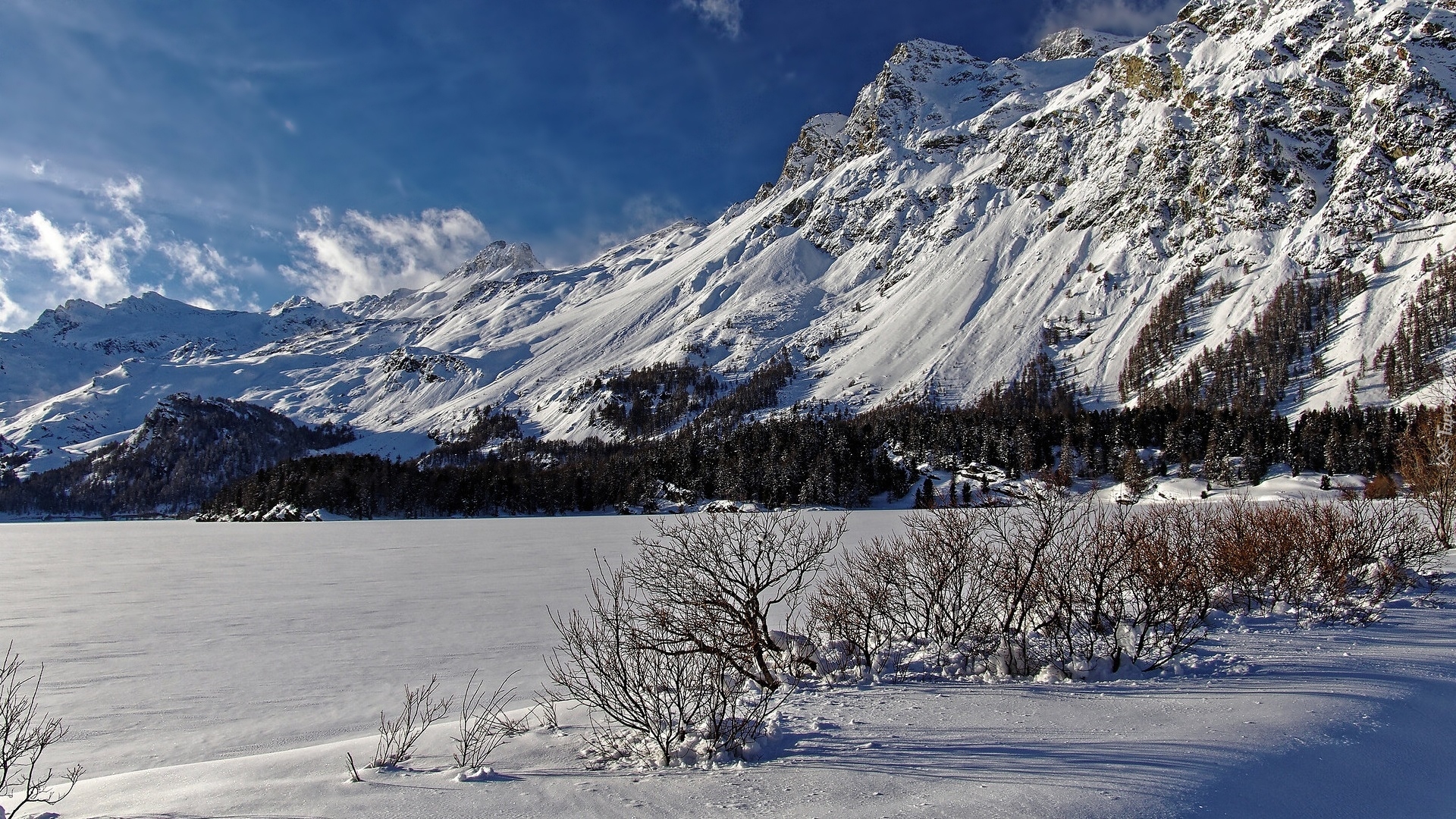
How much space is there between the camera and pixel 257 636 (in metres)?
18.6

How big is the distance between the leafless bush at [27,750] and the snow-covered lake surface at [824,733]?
0.37 m

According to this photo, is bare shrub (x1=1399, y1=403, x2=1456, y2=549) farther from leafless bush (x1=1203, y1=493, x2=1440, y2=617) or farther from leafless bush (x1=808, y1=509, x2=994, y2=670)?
leafless bush (x1=808, y1=509, x2=994, y2=670)

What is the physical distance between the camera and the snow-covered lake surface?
5.58 metres

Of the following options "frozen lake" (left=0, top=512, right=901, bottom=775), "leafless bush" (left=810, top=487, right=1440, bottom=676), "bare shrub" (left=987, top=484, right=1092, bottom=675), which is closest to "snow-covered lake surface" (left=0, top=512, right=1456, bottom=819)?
"frozen lake" (left=0, top=512, right=901, bottom=775)

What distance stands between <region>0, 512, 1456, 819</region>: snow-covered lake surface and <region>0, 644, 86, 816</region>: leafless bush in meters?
0.37

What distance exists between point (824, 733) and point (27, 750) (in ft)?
28.0

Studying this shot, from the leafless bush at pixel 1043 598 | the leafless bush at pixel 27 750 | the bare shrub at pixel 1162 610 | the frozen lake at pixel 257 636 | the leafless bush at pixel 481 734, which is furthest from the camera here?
the frozen lake at pixel 257 636

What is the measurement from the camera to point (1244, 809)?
5.09m

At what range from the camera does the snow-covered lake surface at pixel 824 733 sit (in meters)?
5.58

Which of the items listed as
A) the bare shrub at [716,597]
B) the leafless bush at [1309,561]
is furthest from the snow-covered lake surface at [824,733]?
the bare shrub at [716,597]

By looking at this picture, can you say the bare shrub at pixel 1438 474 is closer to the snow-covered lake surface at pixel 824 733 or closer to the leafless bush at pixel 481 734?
the snow-covered lake surface at pixel 824 733

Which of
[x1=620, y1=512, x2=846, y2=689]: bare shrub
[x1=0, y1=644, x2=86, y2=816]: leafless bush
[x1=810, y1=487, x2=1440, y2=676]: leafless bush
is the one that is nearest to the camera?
[x1=0, y1=644, x2=86, y2=816]: leafless bush

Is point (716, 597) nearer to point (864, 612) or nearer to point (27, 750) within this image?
point (864, 612)

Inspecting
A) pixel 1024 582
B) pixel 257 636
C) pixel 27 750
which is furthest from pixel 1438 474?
pixel 257 636
